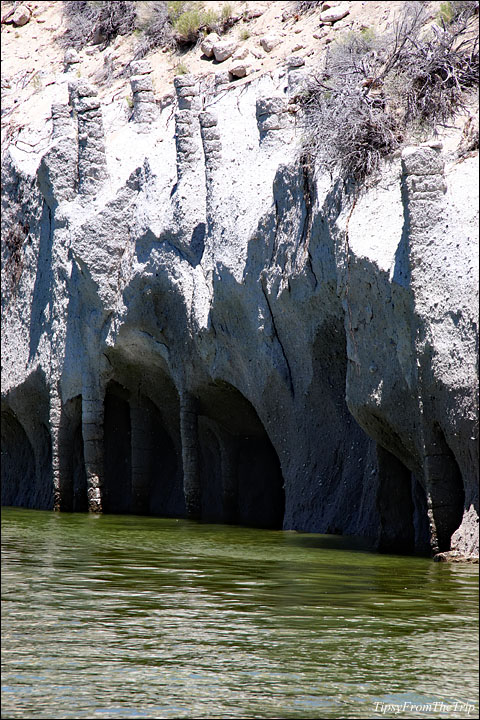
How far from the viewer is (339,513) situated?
1576 centimetres

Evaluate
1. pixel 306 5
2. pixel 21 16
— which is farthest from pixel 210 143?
pixel 21 16

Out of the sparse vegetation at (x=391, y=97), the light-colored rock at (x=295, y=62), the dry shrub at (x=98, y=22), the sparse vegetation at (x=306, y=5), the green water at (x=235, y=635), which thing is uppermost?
the dry shrub at (x=98, y=22)

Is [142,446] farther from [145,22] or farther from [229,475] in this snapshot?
[145,22]

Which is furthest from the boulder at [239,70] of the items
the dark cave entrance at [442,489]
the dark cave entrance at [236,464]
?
the dark cave entrance at [442,489]

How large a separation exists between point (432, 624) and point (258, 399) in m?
9.21

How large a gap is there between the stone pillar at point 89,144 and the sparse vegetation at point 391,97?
228 inches

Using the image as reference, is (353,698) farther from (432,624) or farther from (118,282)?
(118,282)

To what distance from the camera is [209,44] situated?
984 inches

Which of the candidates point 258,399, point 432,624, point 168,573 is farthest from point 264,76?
point 432,624

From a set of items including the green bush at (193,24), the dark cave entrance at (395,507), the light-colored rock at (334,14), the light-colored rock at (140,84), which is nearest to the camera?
the dark cave entrance at (395,507)

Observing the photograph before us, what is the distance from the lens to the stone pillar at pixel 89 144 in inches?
825

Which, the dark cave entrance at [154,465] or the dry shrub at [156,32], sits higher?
the dry shrub at [156,32]

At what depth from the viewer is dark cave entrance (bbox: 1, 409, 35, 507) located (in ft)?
80.7

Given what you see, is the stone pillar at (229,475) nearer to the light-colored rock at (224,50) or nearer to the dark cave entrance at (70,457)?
the dark cave entrance at (70,457)
